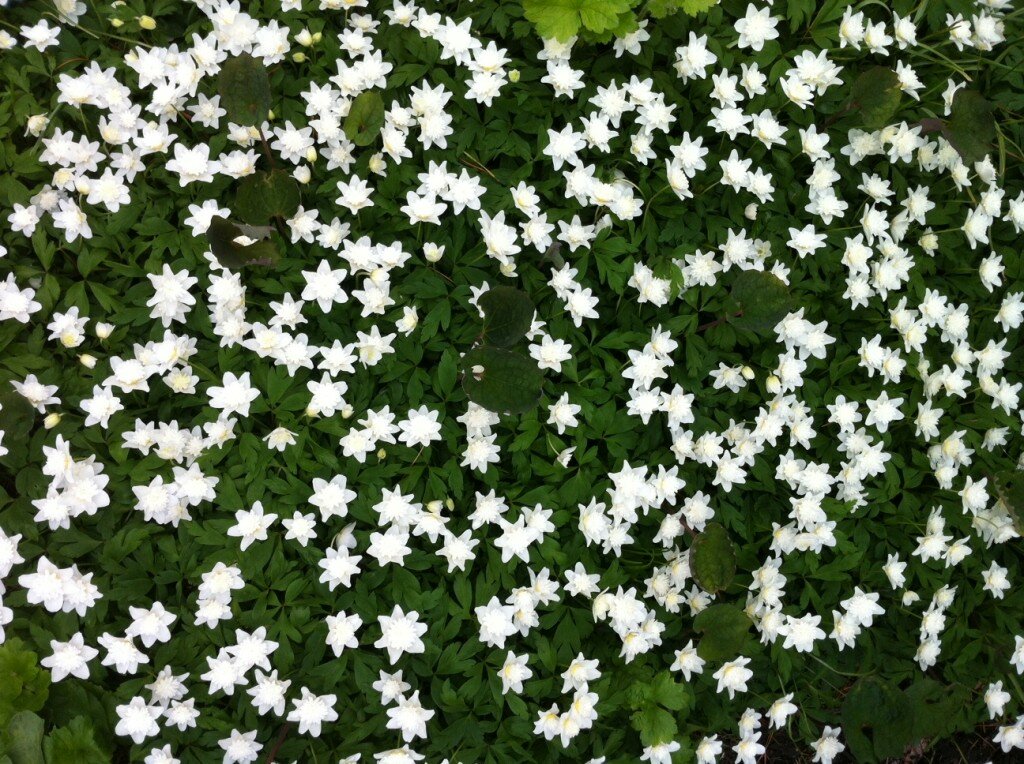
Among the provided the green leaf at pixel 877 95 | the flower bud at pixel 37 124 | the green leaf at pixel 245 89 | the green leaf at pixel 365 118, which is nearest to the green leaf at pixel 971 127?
the green leaf at pixel 877 95

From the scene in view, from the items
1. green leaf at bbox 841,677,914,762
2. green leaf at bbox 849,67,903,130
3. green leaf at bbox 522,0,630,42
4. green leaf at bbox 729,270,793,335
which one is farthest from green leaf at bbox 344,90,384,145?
green leaf at bbox 841,677,914,762

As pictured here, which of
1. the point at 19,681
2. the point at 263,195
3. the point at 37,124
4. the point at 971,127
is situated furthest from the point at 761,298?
the point at 19,681

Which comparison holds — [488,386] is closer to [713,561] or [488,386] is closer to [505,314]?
[505,314]

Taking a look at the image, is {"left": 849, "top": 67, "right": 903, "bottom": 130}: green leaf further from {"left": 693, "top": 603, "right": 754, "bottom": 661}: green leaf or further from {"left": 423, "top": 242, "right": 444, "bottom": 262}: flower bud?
{"left": 693, "top": 603, "right": 754, "bottom": 661}: green leaf

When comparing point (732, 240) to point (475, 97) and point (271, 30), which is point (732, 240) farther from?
point (271, 30)

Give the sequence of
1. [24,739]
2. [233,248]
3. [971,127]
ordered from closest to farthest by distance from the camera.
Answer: [24,739]
[233,248]
[971,127]

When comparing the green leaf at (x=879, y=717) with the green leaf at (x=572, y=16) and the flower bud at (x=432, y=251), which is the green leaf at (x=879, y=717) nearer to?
the flower bud at (x=432, y=251)
